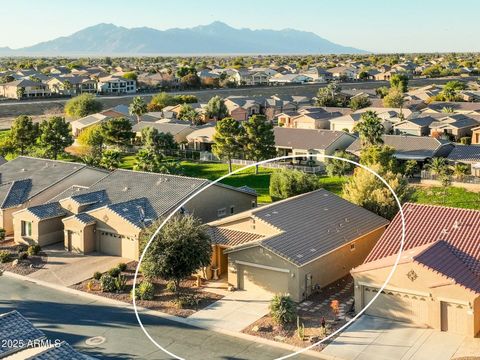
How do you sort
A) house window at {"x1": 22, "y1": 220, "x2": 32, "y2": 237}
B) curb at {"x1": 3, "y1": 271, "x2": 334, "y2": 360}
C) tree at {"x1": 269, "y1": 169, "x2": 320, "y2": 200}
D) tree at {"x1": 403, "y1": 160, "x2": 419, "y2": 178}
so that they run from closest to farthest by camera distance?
curb at {"x1": 3, "y1": 271, "x2": 334, "y2": 360} → house window at {"x1": 22, "y1": 220, "x2": 32, "y2": 237} → tree at {"x1": 269, "y1": 169, "x2": 320, "y2": 200} → tree at {"x1": 403, "y1": 160, "x2": 419, "y2": 178}

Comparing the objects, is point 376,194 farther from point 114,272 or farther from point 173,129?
point 173,129

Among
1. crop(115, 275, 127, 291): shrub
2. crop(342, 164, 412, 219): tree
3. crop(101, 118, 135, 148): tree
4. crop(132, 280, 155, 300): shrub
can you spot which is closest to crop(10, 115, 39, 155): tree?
crop(101, 118, 135, 148): tree

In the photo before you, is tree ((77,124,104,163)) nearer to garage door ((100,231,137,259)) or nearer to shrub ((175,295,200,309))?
garage door ((100,231,137,259))

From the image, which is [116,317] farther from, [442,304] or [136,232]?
[442,304]

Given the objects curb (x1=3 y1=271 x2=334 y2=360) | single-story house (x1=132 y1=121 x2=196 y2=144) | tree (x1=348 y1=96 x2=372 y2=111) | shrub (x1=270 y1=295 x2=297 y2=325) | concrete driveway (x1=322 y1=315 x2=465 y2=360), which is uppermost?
tree (x1=348 y1=96 x2=372 y2=111)

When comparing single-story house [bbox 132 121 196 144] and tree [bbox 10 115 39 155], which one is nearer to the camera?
tree [bbox 10 115 39 155]

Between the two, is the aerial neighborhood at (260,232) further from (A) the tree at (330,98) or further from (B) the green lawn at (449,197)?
(A) the tree at (330,98)

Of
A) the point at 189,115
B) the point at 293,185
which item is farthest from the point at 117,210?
the point at 189,115
